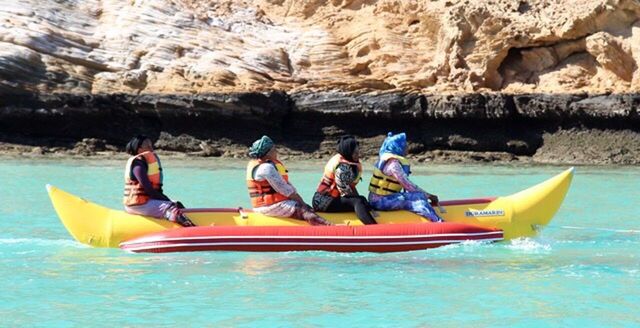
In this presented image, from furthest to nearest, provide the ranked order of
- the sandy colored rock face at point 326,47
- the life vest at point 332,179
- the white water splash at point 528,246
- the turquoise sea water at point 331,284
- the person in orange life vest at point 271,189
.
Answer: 1. the sandy colored rock face at point 326,47
2. the life vest at point 332,179
3. the person in orange life vest at point 271,189
4. the white water splash at point 528,246
5. the turquoise sea water at point 331,284

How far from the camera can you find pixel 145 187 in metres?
10.2

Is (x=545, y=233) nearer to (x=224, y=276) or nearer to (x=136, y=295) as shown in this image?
(x=224, y=276)

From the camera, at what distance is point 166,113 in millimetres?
22625

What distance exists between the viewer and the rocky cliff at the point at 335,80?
22156 millimetres

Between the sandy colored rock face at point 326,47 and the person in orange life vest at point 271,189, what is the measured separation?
12.7 m

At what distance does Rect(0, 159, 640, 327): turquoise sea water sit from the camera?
7508 millimetres

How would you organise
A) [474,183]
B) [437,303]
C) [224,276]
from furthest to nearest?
[474,183]
[224,276]
[437,303]

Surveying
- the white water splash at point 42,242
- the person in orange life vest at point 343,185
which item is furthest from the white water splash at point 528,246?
the white water splash at point 42,242

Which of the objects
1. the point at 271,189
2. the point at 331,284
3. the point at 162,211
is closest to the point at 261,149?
the point at 271,189

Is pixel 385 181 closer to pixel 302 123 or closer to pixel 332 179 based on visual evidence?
pixel 332 179

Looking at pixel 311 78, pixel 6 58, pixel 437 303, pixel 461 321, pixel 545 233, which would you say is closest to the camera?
pixel 461 321

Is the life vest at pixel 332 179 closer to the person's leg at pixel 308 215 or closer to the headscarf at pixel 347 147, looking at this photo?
the headscarf at pixel 347 147

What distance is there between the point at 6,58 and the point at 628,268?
1627cm

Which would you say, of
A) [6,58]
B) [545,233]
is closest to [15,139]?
[6,58]
